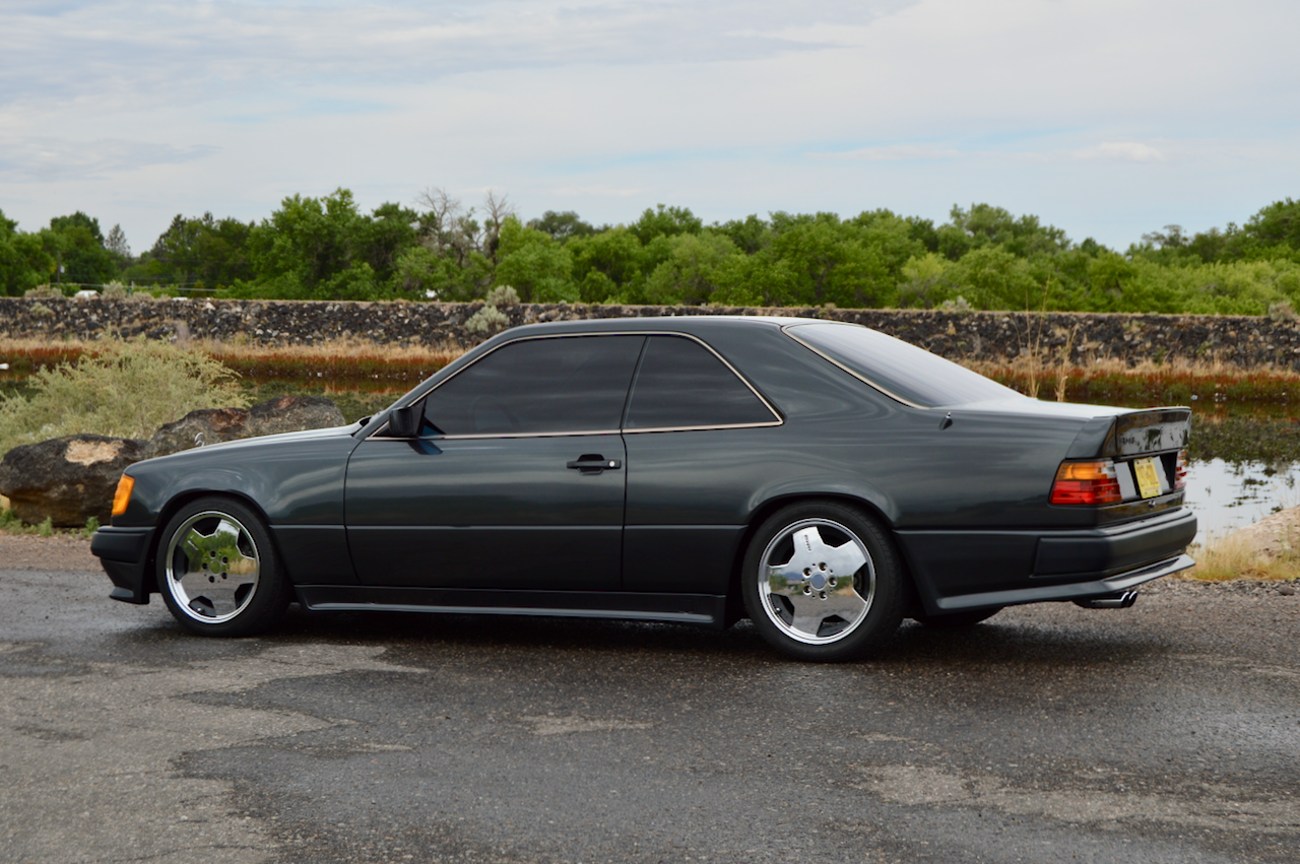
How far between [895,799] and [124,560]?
4627mm

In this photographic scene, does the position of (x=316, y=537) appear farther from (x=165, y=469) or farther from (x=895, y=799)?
(x=895, y=799)

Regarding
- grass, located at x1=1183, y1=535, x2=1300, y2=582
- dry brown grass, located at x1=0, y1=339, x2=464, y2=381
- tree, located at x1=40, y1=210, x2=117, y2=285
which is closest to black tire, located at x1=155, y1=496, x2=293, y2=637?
grass, located at x1=1183, y1=535, x2=1300, y2=582

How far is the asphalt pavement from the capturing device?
4.48 metres

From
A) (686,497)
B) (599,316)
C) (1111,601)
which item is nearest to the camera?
(1111,601)

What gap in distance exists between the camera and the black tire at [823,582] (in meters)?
6.58

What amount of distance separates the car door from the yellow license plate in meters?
2.24

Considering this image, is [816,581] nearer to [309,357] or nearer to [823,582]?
[823,582]

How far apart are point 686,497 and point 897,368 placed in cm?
117

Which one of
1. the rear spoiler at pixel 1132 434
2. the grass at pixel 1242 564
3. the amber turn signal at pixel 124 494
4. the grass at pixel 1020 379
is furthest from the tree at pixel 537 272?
the rear spoiler at pixel 1132 434

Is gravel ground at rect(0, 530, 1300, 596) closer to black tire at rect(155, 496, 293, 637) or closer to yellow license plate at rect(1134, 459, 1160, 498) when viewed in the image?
yellow license plate at rect(1134, 459, 1160, 498)

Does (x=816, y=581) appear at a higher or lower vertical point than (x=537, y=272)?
lower

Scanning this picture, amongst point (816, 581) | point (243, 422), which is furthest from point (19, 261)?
point (816, 581)

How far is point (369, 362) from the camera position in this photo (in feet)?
131

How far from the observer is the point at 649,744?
5.54 metres
